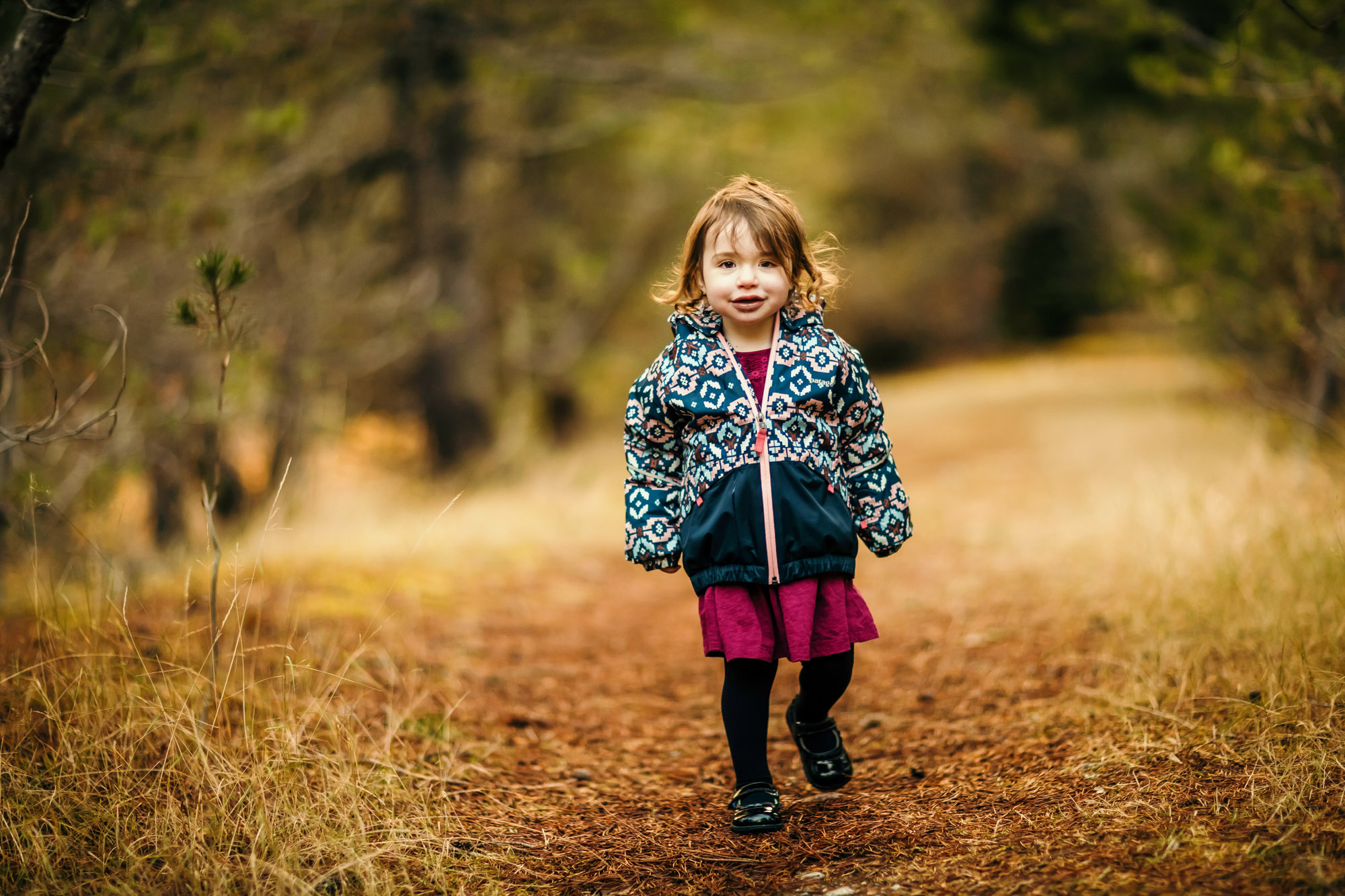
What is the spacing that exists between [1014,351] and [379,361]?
19.8 m

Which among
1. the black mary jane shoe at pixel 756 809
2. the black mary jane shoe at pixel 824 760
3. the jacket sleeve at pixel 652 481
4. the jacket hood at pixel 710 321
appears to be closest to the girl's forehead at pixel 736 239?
the jacket hood at pixel 710 321

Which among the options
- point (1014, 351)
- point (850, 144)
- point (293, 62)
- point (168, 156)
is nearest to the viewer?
point (168, 156)

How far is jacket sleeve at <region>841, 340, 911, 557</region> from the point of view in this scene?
275cm

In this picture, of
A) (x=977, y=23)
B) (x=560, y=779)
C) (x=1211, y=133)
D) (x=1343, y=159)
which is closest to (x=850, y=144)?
(x=977, y=23)

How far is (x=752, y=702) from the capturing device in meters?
2.68

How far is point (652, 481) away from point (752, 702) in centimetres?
66

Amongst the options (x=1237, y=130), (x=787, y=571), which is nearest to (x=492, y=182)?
(x=1237, y=130)

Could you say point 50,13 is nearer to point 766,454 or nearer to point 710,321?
point 710,321

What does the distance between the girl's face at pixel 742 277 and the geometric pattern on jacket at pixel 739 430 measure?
0.09 metres

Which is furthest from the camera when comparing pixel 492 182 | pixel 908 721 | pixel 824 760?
pixel 492 182

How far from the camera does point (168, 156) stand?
15.4ft

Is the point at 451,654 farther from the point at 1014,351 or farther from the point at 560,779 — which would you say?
the point at 1014,351

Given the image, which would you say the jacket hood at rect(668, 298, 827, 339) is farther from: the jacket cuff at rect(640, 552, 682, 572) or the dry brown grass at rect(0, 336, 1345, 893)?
the dry brown grass at rect(0, 336, 1345, 893)

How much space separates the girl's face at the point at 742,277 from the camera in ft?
8.71
